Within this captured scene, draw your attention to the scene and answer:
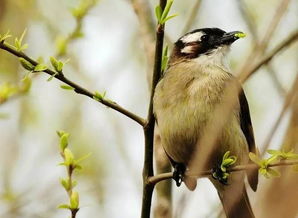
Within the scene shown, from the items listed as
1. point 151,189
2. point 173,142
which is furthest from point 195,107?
point 151,189

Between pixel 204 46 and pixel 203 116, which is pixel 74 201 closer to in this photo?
pixel 203 116

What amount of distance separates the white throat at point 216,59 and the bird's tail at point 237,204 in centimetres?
95

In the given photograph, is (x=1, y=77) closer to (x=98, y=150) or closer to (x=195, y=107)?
(x=98, y=150)

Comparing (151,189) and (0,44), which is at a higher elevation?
(0,44)

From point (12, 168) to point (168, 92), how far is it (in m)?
1.49

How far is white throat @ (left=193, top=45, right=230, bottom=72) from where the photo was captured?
176 inches

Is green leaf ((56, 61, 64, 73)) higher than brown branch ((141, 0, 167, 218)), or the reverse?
green leaf ((56, 61, 64, 73))

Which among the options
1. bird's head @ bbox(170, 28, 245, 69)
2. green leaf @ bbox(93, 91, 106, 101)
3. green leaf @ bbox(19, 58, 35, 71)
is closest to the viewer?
green leaf @ bbox(19, 58, 35, 71)

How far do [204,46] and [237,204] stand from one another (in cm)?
129

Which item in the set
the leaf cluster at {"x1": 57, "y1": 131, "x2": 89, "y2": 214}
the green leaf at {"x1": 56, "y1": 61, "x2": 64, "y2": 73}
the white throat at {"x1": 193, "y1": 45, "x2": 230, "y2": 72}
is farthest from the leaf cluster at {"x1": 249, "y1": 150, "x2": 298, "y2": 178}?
the white throat at {"x1": 193, "y1": 45, "x2": 230, "y2": 72}

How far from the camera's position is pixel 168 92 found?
419cm

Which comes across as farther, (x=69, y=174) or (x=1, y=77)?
(x=1, y=77)

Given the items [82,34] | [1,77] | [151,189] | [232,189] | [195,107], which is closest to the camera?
[151,189]

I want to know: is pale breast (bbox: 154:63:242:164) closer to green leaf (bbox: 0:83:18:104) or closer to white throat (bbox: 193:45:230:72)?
white throat (bbox: 193:45:230:72)
